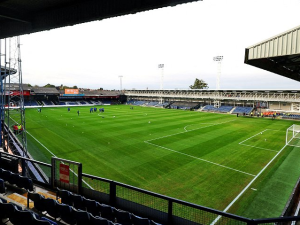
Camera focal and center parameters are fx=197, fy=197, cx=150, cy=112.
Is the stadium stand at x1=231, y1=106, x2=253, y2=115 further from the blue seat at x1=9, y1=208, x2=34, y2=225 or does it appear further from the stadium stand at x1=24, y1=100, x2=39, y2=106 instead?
the stadium stand at x1=24, y1=100, x2=39, y2=106

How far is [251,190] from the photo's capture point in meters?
11.3

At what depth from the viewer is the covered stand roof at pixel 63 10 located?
21.5ft

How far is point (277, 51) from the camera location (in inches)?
197

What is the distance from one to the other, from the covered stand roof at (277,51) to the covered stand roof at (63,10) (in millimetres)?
2463

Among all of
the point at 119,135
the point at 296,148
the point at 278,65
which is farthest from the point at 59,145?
the point at 296,148

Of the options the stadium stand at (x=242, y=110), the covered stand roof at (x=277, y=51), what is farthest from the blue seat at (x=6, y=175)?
the stadium stand at (x=242, y=110)

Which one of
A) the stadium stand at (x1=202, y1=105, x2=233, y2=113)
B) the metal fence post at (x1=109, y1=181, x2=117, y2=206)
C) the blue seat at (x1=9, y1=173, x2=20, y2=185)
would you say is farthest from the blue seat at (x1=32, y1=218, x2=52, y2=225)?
the stadium stand at (x1=202, y1=105, x2=233, y2=113)

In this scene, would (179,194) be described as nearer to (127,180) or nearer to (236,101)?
(127,180)

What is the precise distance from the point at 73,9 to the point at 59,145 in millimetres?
15168

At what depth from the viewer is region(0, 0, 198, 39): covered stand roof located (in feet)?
21.5

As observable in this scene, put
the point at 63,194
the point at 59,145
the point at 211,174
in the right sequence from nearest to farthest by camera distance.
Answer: the point at 63,194, the point at 211,174, the point at 59,145

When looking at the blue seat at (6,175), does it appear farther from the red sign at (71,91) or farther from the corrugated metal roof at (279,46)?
the red sign at (71,91)

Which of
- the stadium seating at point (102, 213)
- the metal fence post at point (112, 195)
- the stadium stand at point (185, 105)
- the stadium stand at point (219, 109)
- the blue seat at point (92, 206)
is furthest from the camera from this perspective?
the stadium stand at point (185, 105)

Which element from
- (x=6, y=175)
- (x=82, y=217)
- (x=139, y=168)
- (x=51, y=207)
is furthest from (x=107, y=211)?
(x=139, y=168)
